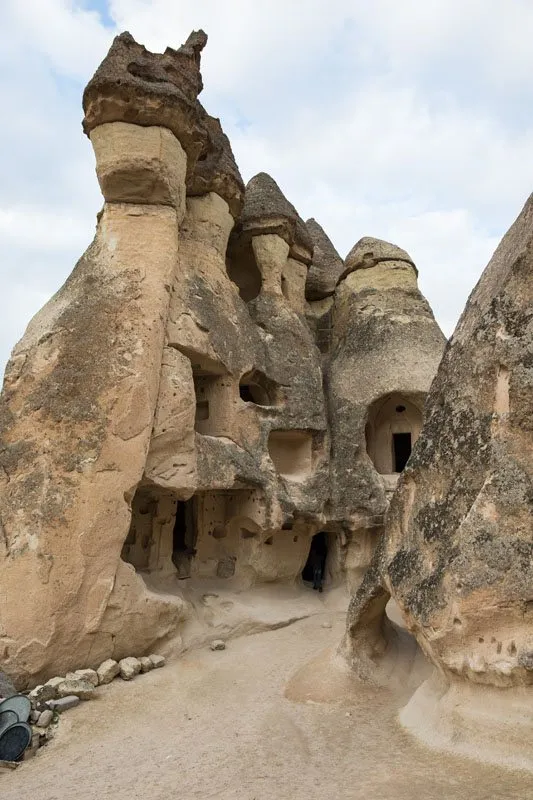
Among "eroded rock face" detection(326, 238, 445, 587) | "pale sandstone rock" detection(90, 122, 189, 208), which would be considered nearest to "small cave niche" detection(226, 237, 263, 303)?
"eroded rock face" detection(326, 238, 445, 587)

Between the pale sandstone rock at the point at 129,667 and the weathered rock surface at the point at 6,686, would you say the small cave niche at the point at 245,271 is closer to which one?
the pale sandstone rock at the point at 129,667

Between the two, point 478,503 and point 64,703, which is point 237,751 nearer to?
point 64,703

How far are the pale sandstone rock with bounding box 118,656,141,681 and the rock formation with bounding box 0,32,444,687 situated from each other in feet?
0.53

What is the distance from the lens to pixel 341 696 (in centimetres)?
546

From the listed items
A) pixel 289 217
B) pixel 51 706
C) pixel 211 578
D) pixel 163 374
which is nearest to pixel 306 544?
pixel 211 578

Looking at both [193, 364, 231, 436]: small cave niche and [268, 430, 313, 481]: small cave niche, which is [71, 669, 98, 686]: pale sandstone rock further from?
[268, 430, 313, 481]: small cave niche

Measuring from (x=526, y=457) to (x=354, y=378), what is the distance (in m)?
6.05

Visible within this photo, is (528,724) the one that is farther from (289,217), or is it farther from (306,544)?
(289,217)

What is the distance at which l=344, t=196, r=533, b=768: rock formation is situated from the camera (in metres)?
4.12

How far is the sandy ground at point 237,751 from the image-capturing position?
12.7ft

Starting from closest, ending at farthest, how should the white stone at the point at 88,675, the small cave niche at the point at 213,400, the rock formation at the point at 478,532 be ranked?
the rock formation at the point at 478,532 < the white stone at the point at 88,675 < the small cave niche at the point at 213,400

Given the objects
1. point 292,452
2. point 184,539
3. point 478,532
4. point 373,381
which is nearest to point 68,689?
point 184,539

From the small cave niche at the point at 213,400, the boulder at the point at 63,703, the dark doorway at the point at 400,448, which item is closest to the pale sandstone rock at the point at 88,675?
the boulder at the point at 63,703

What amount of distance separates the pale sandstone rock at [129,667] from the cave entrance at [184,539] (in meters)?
2.19
